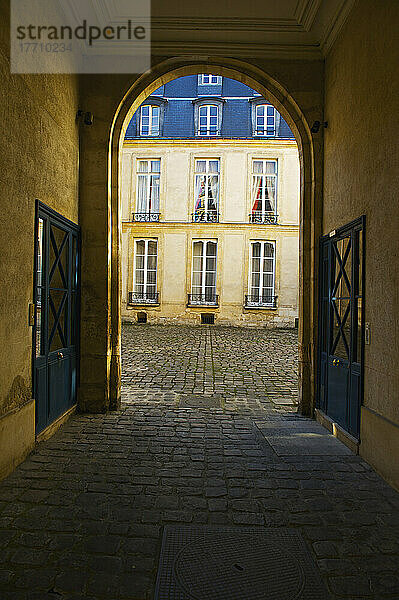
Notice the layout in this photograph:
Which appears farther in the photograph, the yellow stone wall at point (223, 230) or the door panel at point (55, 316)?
the yellow stone wall at point (223, 230)

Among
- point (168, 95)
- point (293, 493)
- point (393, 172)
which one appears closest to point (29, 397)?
point (293, 493)

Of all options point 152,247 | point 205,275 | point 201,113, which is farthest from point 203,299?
point 201,113

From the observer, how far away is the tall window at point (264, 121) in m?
21.7

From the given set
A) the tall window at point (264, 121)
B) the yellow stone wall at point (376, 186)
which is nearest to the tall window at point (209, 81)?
Result: the tall window at point (264, 121)

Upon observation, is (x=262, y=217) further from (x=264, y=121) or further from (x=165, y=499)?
(x=165, y=499)

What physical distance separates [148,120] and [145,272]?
7.09 meters

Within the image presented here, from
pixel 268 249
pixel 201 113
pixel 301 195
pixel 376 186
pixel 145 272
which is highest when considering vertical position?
pixel 201 113

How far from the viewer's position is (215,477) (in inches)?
160

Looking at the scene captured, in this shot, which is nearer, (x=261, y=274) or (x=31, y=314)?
(x=31, y=314)

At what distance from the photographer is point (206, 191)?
21.7 metres

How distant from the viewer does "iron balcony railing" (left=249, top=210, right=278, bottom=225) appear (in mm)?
21484

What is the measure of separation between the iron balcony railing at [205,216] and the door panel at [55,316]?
15.9 metres

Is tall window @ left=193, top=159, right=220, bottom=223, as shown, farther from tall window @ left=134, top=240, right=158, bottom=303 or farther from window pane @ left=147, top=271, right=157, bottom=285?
window pane @ left=147, top=271, right=157, bottom=285

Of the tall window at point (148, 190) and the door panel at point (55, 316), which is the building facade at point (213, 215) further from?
the door panel at point (55, 316)
